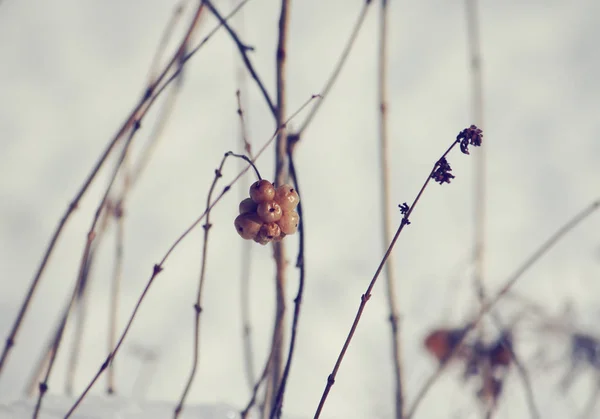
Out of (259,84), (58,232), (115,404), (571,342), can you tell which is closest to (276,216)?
(259,84)

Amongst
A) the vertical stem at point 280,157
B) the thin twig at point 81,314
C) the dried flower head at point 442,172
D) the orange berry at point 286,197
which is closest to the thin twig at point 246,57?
the vertical stem at point 280,157

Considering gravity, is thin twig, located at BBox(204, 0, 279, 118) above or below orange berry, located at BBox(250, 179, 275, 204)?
above

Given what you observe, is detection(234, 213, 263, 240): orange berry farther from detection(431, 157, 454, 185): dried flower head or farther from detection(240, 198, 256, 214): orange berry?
detection(431, 157, 454, 185): dried flower head

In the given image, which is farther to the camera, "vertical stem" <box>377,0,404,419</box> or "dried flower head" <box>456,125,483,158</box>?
"vertical stem" <box>377,0,404,419</box>

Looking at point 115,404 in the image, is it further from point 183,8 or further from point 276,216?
point 183,8

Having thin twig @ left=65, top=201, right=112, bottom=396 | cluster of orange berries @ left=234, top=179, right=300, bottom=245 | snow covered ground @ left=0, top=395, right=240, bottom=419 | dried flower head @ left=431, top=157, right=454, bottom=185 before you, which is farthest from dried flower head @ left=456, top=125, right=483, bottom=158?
thin twig @ left=65, top=201, right=112, bottom=396

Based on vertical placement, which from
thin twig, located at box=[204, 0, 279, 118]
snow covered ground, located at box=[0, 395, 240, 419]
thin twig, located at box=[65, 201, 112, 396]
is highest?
thin twig, located at box=[204, 0, 279, 118]

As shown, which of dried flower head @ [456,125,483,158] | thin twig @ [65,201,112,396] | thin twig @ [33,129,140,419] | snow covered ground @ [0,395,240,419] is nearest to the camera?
dried flower head @ [456,125,483,158]
